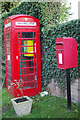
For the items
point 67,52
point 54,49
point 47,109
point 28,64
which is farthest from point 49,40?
point 47,109

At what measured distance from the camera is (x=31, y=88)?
5.30 metres

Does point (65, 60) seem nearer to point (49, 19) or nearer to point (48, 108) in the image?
point (48, 108)

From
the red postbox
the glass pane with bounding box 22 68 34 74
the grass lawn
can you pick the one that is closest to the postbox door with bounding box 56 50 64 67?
the red postbox

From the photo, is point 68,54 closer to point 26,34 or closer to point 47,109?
point 47,109

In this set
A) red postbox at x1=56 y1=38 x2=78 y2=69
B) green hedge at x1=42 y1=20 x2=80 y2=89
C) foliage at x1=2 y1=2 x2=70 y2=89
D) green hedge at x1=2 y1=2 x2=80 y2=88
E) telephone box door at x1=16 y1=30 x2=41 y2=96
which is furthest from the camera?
telephone box door at x1=16 y1=30 x2=41 y2=96

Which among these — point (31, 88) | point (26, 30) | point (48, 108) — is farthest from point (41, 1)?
point (48, 108)

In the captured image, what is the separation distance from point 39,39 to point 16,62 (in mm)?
1155

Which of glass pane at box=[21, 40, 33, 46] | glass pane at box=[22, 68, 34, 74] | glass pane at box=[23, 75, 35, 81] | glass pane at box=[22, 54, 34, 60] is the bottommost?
glass pane at box=[23, 75, 35, 81]

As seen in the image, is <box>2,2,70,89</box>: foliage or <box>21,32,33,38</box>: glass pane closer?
<box>2,2,70,89</box>: foliage

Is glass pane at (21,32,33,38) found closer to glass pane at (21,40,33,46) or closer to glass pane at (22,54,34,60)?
glass pane at (21,40,33,46)

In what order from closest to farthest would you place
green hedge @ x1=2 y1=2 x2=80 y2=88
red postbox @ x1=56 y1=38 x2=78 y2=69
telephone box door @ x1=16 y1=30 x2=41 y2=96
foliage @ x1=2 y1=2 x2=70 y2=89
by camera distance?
1. red postbox @ x1=56 y1=38 x2=78 y2=69
2. green hedge @ x1=2 y1=2 x2=80 y2=88
3. foliage @ x1=2 y1=2 x2=70 y2=89
4. telephone box door @ x1=16 y1=30 x2=41 y2=96

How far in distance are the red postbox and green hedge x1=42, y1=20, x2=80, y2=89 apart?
1.05ft

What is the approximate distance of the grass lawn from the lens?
362 centimetres

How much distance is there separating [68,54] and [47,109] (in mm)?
1589
